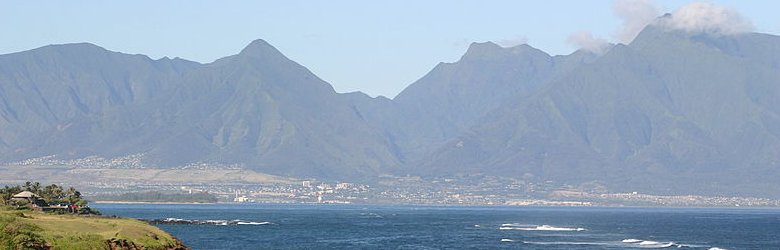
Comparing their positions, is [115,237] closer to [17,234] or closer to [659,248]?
[17,234]

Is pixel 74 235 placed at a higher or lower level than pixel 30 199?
lower

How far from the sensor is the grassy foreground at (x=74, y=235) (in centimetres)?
8875

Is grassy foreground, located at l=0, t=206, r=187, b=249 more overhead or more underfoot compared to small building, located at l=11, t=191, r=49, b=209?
more underfoot

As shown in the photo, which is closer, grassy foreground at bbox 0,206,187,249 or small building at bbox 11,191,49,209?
grassy foreground at bbox 0,206,187,249

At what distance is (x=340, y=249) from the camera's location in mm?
171250

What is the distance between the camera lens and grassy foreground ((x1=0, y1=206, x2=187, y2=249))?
88.8 metres

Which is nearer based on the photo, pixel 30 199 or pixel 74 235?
pixel 74 235

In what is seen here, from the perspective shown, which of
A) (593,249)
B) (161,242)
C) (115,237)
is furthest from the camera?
(593,249)

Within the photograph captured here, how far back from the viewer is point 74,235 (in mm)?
105188

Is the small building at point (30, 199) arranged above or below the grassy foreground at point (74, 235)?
above

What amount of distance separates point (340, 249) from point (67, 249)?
7622 cm

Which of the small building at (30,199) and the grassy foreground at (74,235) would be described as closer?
the grassy foreground at (74,235)

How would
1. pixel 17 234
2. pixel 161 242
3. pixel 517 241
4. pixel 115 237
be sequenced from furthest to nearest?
pixel 517 241 → pixel 161 242 → pixel 115 237 → pixel 17 234

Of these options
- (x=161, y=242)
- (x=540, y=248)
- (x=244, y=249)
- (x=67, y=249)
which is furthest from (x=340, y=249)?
(x=67, y=249)
